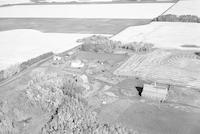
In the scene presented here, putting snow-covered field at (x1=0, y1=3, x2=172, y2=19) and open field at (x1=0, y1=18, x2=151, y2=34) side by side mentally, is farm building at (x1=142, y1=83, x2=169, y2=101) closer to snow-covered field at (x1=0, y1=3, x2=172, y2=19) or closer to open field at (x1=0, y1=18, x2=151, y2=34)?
open field at (x1=0, y1=18, x2=151, y2=34)

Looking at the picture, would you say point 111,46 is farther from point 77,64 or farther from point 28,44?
point 28,44

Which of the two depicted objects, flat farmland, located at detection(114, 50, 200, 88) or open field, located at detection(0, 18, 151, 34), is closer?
flat farmland, located at detection(114, 50, 200, 88)

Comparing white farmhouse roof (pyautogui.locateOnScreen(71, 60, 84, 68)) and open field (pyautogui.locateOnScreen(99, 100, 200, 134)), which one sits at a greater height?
white farmhouse roof (pyautogui.locateOnScreen(71, 60, 84, 68))

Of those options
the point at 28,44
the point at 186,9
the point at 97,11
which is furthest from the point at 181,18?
the point at 28,44

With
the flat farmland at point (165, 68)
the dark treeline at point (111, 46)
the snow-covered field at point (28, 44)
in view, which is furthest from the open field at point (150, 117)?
the snow-covered field at point (28, 44)

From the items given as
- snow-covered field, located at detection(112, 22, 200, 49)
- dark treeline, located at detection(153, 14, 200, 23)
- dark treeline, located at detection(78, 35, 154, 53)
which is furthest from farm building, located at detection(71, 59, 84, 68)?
dark treeline, located at detection(153, 14, 200, 23)

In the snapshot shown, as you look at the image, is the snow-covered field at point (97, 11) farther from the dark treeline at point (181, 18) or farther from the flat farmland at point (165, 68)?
the flat farmland at point (165, 68)

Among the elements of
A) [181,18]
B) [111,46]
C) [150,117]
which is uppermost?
[181,18]
